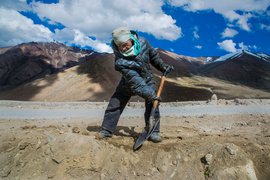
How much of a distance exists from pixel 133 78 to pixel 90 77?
126 ft

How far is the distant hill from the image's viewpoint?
38.9m

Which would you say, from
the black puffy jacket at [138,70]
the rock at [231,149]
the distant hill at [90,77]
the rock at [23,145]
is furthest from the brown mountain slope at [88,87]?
the rock at [231,149]

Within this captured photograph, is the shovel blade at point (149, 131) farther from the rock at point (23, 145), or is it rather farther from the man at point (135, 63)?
the rock at point (23, 145)

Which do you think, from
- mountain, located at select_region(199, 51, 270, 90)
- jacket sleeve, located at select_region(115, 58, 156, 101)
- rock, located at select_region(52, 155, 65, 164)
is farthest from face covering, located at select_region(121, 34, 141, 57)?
mountain, located at select_region(199, 51, 270, 90)

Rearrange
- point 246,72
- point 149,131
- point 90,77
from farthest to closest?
point 246,72
point 90,77
point 149,131

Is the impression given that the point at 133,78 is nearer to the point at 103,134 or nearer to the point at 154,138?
the point at 154,138

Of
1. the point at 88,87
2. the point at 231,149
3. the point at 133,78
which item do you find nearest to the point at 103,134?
the point at 133,78

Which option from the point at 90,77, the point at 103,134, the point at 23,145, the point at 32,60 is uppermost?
the point at 103,134

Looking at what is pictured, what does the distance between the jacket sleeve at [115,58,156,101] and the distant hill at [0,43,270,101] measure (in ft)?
84.6

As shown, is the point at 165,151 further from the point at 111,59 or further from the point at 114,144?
the point at 111,59

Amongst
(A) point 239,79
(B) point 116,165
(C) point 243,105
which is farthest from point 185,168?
(A) point 239,79

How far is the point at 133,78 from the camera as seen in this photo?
4.58 m

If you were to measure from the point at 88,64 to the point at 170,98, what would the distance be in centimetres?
1591

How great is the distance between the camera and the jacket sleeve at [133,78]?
14.9 feet
